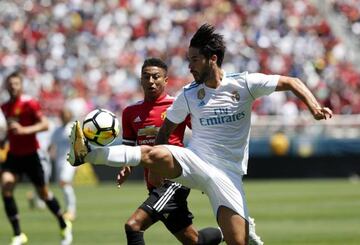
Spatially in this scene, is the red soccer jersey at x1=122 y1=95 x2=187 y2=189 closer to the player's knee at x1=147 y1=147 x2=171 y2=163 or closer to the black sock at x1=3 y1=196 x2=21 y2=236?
the player's knee at x1=147 y1=147 x2=171 y2=163

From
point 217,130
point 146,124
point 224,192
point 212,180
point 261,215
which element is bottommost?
point 261,215

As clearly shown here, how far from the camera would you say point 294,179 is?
3200cm

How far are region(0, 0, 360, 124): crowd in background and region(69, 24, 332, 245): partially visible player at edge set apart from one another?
23.4 m

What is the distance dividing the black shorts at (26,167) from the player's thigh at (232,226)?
6508 mm

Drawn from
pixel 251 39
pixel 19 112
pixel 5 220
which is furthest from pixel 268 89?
pixel 251 39

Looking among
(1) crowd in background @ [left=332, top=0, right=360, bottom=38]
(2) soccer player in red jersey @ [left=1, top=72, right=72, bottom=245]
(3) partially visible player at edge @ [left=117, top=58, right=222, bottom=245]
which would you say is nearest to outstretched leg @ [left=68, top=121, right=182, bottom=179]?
(3) partially visible player at edge @ [left=117, top=58, right=222, bottom=245]

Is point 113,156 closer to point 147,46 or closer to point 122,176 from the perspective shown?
point 122,176

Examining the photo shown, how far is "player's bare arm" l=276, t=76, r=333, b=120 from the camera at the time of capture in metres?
9.04

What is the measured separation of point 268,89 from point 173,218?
2.07m

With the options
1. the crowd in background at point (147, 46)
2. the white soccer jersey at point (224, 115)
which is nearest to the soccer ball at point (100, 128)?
the white soccer jersey at point (224, 115)

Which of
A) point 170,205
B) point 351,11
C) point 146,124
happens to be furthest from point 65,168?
point 351,11

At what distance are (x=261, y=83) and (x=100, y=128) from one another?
5.16ft

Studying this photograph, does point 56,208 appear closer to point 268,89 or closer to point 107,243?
point 107,243

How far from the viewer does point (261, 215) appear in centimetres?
1942
